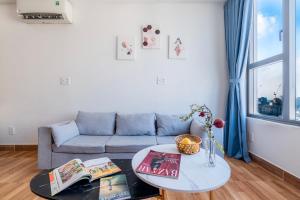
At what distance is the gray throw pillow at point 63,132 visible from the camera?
2212mm

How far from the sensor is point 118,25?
303cm

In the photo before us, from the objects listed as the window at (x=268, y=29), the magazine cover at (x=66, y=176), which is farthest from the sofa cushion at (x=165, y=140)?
the window at (x=268, y=29)

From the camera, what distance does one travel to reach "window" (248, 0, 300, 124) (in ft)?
6.72

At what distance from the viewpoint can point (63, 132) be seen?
7.58 ft

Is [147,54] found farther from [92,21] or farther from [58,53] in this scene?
[58,53]

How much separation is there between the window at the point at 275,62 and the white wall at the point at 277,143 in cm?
11

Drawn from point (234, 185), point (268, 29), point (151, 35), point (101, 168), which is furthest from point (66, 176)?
point (268, 29)

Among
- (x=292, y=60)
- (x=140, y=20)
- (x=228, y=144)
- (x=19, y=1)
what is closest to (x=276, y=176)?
(x=228, y=144)

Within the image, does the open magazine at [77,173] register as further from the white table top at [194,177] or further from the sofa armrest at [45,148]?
the sofa armrest at [45,148]

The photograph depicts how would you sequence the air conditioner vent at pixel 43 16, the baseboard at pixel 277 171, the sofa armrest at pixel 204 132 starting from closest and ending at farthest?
the baseboard at pixel 277 171 → the sofa armrest at pixel 204 132 → the air conditioner vent at pixel 43 16

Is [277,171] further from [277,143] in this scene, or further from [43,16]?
[43,16]

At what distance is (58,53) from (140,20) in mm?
1434

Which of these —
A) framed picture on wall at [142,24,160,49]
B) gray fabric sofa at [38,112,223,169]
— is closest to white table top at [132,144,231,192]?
gray fabric sofa at [38,112,223,169]

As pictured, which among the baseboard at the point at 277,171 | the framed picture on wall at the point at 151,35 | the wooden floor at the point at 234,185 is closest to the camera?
the wooden floor at the point at 234,185
